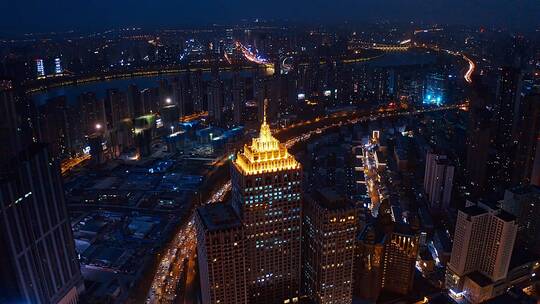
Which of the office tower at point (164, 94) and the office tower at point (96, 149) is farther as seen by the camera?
the office tower at point (164, 94)

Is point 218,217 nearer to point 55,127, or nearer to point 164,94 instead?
point 55,127

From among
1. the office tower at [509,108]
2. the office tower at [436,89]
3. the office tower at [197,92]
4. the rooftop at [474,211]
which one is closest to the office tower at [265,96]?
the office tower at [197,92]

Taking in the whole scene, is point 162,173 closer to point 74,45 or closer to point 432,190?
point 432,190

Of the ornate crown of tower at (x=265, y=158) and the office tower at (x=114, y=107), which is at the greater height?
Result: the ornate crown of tower at (x=265, y=158)

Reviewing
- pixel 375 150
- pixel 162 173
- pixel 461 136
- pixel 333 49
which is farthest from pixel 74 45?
pixel 461 136

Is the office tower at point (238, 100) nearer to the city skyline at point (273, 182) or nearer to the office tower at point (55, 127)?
the city skyline at point (273, 182)

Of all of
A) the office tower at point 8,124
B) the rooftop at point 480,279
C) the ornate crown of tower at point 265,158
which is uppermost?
the office tower at point 8,124

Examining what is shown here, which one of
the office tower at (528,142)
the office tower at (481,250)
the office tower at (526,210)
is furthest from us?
the office tower at (528,142)

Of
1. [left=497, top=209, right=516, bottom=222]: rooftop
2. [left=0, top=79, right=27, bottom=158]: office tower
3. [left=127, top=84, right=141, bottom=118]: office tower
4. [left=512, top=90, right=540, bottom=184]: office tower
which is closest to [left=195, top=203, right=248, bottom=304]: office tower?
[left=0, top=79, right=27, bottom=158]: office tower
